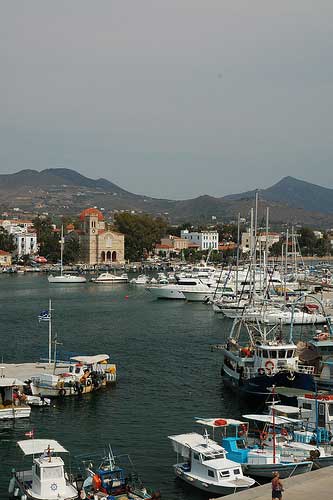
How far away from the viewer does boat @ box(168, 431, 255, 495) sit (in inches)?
848

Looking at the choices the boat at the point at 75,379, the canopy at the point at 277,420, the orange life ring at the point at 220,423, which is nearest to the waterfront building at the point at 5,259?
the boat at the point at 75,379

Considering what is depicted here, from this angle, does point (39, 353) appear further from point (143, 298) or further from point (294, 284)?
point (294, 284)

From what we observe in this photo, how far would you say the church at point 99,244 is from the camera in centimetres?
14238

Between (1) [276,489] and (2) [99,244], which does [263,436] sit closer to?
(1) [276,489]

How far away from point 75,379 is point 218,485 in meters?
13.7

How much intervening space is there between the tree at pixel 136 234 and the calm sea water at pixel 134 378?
71.1m

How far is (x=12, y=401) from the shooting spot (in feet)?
99.4

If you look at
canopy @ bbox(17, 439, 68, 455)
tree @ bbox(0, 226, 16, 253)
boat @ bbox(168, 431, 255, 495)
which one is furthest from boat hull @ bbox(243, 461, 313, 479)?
tree @ bbox(0, 226, 16, 253)

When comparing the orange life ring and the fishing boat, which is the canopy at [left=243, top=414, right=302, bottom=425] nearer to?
the orange life ring

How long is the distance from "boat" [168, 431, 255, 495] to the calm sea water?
1.43ft

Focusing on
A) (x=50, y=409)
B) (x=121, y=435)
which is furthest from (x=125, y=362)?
(x=121, y=435)

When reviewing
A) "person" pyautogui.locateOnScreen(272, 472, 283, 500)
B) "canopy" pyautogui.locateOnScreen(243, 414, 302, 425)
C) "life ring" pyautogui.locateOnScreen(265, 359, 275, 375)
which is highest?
"life ring" pyautogui.locateOnScreen(265, 359, 275, 375)

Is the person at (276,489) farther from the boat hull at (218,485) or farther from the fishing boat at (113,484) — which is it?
the fishing boat at (113,484)

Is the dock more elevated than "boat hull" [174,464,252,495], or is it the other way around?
the dock
